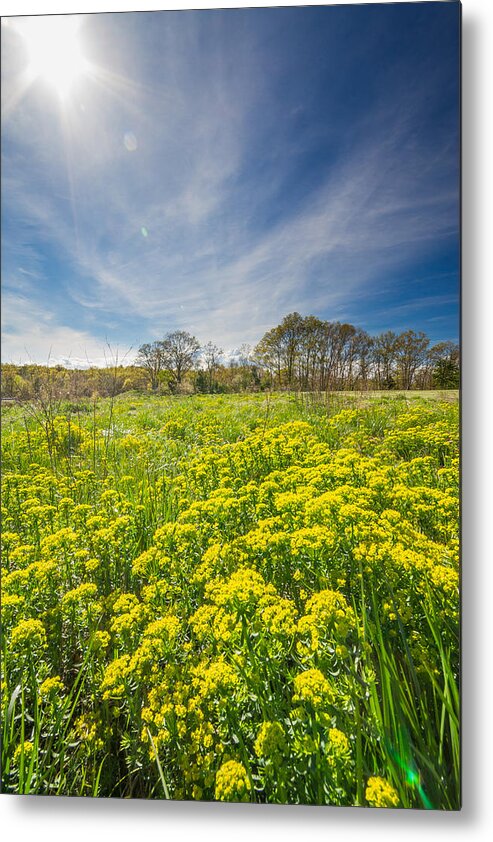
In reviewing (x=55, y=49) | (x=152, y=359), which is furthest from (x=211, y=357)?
(x=55, y=49)

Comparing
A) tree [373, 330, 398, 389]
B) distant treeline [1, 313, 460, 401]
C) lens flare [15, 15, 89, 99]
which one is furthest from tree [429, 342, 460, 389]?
lens flare [15, 15, 89, 99]

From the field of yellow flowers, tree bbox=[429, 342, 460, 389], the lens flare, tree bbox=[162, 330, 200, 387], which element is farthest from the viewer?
tree bbox=[162, 330, 200, 387]

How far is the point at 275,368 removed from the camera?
2.13 meters

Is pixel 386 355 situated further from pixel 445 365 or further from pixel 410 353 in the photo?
pixel 445 365

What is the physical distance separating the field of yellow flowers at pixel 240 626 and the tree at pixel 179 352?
1.63 ft

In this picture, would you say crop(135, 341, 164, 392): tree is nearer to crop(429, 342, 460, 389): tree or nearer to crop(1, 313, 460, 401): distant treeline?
crop(1, 313, 460, 401): distant treeline

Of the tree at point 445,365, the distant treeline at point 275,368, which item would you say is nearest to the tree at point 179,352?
the distant treeline at point 275,368

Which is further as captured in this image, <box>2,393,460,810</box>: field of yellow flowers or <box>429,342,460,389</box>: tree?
<box>429,342,460,389</box>: tree

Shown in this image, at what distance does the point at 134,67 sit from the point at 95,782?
2990 mm

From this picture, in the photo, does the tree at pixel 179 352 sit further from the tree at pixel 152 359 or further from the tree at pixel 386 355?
the tree at pixel 386 355

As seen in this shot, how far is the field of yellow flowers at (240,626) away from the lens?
1.27 meters

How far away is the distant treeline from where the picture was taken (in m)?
1.85

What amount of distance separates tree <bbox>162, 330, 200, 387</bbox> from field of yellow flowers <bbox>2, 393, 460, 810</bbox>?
0.50 meters

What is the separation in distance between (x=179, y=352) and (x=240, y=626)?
1329mm
